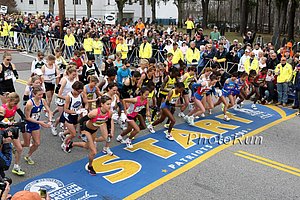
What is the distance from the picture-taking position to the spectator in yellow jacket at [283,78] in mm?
11617

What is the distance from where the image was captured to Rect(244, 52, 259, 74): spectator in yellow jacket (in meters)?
12.7

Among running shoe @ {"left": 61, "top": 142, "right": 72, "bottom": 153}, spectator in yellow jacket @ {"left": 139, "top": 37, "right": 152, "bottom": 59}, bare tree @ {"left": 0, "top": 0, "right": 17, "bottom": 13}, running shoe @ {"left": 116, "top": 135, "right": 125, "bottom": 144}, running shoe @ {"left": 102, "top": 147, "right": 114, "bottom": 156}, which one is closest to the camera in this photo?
running shoe @ {"left": 61, "top": 142, "right": 72, "bottom": 153}

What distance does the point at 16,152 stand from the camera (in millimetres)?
6172

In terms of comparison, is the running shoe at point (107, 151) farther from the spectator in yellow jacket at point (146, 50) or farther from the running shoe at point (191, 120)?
the spectator in yellow jacket at point (146, 50)

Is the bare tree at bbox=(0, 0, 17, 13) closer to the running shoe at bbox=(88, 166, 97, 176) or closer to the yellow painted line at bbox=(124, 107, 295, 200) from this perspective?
the yellow painted line at bbox=(124, 107, 295, 200)

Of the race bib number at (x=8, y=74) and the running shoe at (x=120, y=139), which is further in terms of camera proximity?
the race bib number at (x=8, y=74)

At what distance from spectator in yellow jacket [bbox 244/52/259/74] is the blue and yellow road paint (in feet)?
10.5

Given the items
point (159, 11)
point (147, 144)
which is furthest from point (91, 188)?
point (159, 11)

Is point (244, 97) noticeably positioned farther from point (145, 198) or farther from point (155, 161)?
point (145, 198)

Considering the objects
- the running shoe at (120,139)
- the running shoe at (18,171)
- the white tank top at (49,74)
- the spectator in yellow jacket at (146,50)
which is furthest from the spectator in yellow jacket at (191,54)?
the running shoe at (18,171)

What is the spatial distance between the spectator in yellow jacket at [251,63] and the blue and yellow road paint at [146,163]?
126 inches

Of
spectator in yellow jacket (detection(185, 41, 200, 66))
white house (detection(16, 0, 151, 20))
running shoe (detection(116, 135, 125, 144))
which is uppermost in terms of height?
white house (detection(16, 0, 151, 20))

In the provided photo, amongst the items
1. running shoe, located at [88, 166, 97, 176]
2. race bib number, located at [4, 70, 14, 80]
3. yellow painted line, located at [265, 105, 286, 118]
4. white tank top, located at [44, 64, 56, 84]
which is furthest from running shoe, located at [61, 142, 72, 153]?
yellow painted line, located at [265, 105, 286, 118]

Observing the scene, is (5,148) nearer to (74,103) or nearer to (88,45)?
(74,103)
